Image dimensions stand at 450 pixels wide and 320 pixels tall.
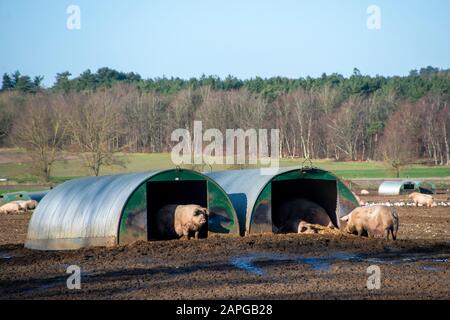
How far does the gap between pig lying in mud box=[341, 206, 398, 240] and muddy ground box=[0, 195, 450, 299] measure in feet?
2.10

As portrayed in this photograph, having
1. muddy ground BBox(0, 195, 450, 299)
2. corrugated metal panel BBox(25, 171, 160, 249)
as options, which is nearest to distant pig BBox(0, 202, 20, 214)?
corrugated metal panel BBox(25, 171, 160, 249)

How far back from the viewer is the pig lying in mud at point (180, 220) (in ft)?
65.1

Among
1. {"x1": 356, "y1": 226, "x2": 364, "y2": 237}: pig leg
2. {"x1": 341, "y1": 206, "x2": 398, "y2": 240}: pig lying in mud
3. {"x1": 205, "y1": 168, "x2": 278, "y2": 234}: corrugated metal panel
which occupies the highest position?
{"x1": 205, "y1": 168, "x2": 278, "y2": 234}: corrugated metal panel

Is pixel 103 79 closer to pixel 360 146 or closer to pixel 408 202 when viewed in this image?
pixel 360 146

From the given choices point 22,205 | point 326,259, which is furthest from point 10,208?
point 326,259

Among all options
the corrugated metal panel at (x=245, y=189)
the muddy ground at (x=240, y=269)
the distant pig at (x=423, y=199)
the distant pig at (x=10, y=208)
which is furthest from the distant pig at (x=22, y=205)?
the muddy ground at (x=240, y=269)

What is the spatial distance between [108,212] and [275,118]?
251ft

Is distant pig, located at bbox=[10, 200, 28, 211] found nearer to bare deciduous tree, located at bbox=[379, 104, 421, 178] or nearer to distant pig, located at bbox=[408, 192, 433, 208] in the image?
distant pig, located at bbox=[408, 192, 433, 208]

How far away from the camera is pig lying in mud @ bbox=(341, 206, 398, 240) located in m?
19.7

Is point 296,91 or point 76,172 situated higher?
point 296,91

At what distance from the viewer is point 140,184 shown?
19500mm
